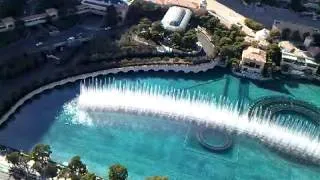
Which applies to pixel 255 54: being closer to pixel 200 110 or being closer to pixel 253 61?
pixel 253 61

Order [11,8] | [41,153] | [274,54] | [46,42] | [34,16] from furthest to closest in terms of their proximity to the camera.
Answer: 1. [34,16]
2. [274,54]
3. [11,8]
4. [46,42]
5. [41,153]

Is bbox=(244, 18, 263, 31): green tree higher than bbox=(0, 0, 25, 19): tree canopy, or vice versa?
bbox=(0, 0, 25, 19): tree canopy

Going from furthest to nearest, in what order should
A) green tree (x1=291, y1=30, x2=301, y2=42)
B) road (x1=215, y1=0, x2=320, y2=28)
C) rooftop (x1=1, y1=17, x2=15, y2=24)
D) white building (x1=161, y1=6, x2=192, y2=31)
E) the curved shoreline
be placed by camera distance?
road (x1=215, y1=0, x2=320, y2=28), green tree (x1=291, y1=30, x2=301, y2=42), white building (x1=161, y1=6, x2=192, y2=31), rooftop (x1=1, y1=17, x2=15, y2=24), the curved shoreline

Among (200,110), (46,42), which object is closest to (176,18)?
(200,110)

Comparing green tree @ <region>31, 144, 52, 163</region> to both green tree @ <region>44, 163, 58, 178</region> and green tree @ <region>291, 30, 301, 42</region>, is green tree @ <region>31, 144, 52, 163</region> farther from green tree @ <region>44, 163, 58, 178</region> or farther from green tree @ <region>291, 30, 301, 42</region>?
green tree @ <region>291, 30, 301, 42</region>

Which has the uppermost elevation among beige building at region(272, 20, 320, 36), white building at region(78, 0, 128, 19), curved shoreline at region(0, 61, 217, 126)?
white building at region(78, 0, 128, 19)

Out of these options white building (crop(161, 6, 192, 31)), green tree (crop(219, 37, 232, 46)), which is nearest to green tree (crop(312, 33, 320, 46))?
green tree (crop(219, 37, 232, 46))

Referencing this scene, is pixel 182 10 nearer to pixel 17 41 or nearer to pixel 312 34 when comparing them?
pixel 312 34
